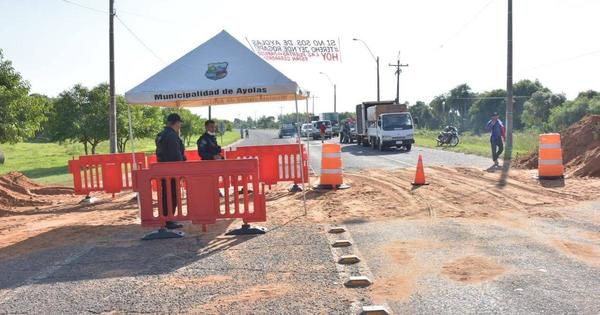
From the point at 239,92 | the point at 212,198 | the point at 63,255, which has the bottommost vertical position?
the point at 63,255

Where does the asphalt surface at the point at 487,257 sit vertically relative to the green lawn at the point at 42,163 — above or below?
above

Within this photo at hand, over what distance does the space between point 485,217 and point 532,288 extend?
3.84m

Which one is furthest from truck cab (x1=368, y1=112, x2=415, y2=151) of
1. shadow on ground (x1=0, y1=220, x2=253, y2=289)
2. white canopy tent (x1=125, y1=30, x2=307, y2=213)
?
shadow on ground (x1=0, y1=220, x2=253, y2=289)

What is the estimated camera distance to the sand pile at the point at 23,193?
13.1 meters

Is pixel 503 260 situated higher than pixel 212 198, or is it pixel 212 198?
pixel 212 198

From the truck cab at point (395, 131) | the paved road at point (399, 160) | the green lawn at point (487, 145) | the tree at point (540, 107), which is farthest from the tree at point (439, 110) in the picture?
the paved road at point (399, 160)

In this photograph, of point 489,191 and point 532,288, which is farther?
point 489,191

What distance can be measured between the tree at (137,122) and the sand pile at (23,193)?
15.1 m

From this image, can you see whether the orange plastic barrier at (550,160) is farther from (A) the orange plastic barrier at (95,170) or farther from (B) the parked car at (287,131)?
(B) the parked car at (287,131)

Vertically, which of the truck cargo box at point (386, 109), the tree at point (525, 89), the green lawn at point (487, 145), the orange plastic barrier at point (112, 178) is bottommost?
the green lawn at point (487, 145)

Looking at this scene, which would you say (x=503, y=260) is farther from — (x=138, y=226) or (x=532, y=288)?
(x=138, y=226)

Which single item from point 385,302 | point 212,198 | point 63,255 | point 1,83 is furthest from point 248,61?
point 1,83

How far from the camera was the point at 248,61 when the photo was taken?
10438 mm

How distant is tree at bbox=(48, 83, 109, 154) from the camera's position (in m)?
30.8
